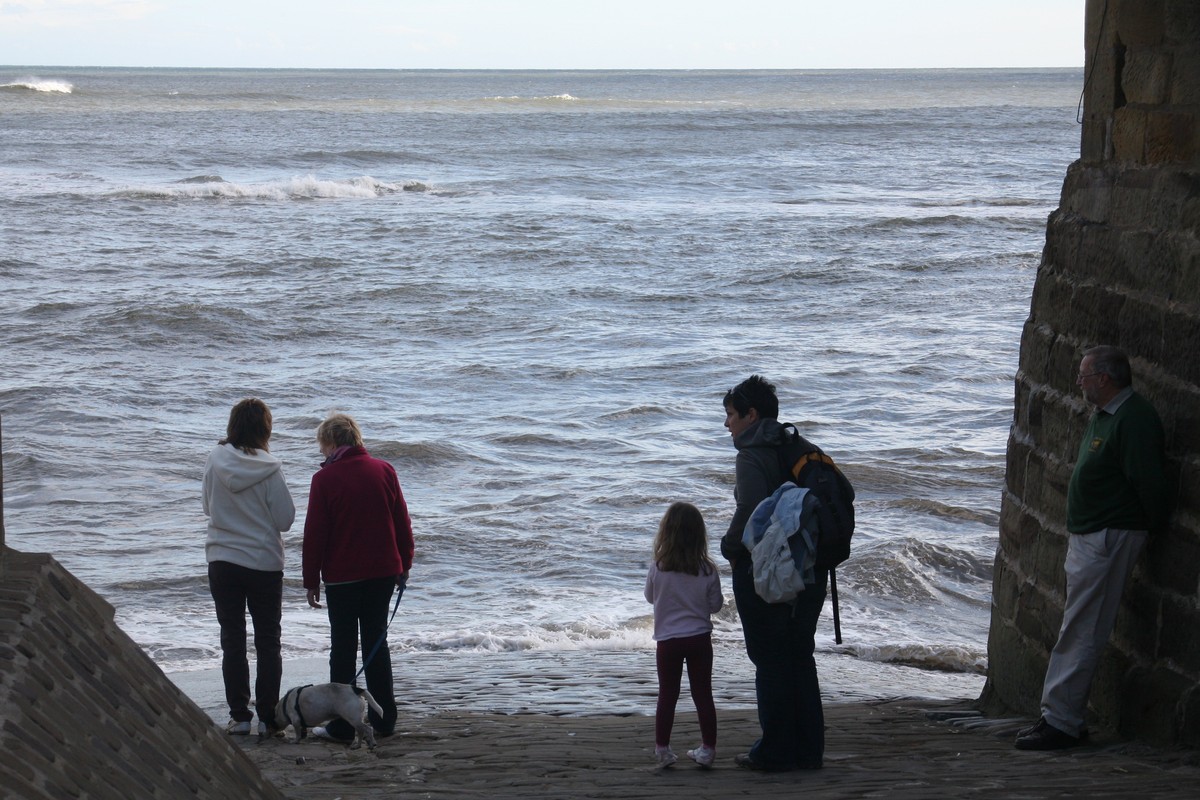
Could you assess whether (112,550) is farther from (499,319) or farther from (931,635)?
(499,319)

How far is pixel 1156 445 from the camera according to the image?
4.77 metres

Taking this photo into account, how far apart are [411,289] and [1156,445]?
58.6ft

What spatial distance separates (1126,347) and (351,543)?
10.9 ft

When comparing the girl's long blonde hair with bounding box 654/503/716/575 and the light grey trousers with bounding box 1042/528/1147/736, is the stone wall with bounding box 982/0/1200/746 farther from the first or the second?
the girl's long blonde hair with bounding box 654/503/716/575

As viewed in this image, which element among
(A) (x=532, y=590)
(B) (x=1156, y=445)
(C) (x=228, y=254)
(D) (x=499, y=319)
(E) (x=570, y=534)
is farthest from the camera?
(C) (x=228, y=254)

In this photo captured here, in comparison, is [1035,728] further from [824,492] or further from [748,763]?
[824,492]

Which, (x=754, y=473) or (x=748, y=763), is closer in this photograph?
(x=754, y=473)

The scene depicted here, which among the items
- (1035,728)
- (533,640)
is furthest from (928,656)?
(1035,728)

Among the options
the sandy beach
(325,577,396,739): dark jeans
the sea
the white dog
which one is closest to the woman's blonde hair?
(325,577,396,739): dark jeans

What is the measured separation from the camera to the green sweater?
4758 millimetres

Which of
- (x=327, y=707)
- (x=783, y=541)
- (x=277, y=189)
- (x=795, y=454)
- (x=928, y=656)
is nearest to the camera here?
(x=783, y=541)

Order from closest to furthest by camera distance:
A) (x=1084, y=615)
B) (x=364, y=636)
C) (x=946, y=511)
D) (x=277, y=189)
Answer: (x=1084, y=615)
(x=364, y=636)
(x=946, y=511)
(x=277, y=189)

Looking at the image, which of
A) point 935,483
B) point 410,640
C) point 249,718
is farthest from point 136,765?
point 935,483

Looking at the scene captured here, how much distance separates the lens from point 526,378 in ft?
52.6
